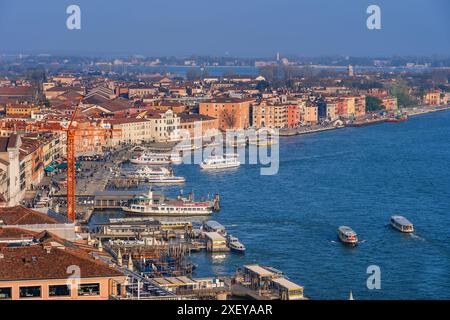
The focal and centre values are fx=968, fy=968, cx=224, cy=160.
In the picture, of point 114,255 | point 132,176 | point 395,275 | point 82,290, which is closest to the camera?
point 82,290

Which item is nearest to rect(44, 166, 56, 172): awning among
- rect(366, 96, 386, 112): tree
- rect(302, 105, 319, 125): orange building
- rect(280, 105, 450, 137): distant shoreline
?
rect(280, 105, 450, 137): distant shoreline

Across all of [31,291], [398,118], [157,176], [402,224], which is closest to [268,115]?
[398,118]

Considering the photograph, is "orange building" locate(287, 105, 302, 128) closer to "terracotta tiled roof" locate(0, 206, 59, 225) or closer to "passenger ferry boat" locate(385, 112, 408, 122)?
"passenger ferry boat" locate(385, 112, 408, 122)

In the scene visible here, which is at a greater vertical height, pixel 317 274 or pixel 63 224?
pixel 63 224

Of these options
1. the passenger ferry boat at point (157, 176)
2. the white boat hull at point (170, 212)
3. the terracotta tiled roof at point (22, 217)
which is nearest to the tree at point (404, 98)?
the passenger ferry boat at point (157, 176)

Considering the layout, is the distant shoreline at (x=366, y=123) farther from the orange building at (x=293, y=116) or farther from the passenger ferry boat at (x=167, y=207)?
the passenger ferry boat at (x=167, y=207)

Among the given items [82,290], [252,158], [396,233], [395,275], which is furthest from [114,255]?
[252,158]
